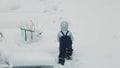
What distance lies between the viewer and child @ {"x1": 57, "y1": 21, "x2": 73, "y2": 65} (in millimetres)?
1487

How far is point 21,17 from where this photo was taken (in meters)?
1.54

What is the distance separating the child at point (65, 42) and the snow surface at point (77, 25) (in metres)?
0.02

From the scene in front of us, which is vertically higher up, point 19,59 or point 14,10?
point 14,10

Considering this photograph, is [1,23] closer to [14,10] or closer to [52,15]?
[14,10]

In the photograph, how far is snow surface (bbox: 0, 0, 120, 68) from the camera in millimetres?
1482

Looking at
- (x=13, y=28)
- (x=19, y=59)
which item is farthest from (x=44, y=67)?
(x=13, y=28)

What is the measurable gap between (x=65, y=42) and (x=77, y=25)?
108 millimetres

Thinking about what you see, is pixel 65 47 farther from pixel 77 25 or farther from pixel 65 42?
pixel 77 25

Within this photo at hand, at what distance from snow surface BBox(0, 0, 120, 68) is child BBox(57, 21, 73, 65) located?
23 millimetres

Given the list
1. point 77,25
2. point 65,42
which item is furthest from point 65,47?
point 77,25

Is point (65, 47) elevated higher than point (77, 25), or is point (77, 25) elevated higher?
point (77, 25)

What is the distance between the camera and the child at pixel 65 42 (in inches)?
58.6

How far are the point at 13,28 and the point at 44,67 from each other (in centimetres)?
24

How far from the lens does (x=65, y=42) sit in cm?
149
